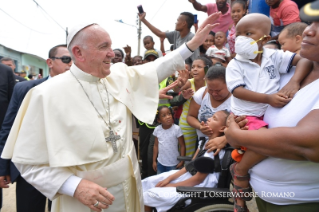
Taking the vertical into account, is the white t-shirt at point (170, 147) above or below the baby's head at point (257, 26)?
below

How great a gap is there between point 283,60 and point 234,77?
394 mm

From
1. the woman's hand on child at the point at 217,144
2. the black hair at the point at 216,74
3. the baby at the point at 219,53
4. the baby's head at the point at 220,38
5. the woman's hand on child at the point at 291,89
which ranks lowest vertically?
the woman's hand on child at the point at 217,144

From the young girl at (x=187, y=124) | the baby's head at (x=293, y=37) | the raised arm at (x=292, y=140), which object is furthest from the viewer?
the young girl at (x=187, y=124)

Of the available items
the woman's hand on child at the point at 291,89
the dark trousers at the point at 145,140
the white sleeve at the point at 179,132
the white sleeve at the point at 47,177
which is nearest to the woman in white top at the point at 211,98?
the white sleeve at the point at 179,132

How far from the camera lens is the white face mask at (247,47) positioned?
188 cm

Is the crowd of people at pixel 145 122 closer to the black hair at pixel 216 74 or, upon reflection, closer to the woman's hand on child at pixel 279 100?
the woman's hand on child at pixel 279 100

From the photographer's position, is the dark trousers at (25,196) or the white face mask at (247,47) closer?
the white face mask at (247,47)

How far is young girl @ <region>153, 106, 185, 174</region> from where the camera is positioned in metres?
3.83

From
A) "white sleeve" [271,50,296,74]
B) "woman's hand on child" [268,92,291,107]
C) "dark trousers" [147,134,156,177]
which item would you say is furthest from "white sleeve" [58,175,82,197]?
"dark trousers" [147,134,156,177]

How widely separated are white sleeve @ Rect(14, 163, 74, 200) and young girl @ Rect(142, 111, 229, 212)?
108 cm

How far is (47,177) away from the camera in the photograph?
1667 millimetres

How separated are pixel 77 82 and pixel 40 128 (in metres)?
0.47

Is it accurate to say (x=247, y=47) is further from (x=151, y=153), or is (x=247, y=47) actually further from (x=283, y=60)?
(x=151, y=153)

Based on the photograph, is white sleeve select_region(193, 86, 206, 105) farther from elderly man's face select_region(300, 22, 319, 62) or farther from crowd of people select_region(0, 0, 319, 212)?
elderly man's face select_region(300, 22, 319, 62)
